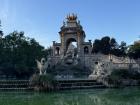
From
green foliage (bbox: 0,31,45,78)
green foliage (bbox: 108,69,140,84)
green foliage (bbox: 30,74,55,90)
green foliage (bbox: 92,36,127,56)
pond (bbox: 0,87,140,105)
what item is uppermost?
green foliage (bbox: 92,36,127,56)

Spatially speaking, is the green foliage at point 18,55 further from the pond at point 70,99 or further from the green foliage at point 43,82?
the pond at point 70,99

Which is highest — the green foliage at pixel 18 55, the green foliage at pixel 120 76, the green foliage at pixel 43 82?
the green foliage at pixel 18 55

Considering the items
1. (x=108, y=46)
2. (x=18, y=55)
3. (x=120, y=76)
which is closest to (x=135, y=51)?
(x=108, y=46)

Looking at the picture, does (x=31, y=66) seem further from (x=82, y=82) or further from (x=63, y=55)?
(x=82, y=82)

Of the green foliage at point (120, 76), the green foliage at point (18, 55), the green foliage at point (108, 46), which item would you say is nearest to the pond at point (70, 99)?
the green foliage at point (120, 76)

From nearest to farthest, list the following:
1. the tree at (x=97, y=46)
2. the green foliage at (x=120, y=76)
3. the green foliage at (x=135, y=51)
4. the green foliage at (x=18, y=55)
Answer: the green foliage at (x=120, y=76), the green foliage at (x=18, y=55), the green foliage at (x=135, y=51), the tree at (x=97, y=46)

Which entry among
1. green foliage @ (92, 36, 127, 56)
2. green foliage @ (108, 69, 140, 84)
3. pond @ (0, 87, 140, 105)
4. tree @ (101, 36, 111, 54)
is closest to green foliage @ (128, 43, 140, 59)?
green foliage @ (92, 36, 127, 56)

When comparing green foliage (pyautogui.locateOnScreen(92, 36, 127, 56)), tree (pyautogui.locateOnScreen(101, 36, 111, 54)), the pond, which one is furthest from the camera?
tree (pyautogui.locateOnScreen(101, 36, 111, 54))

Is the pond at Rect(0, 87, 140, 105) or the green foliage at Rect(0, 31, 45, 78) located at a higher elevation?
the green foliage at Rect(0, 31, 45, 78)

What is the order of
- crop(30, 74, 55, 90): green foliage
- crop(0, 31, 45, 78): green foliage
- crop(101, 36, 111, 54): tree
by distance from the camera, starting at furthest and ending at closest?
crop(101, 36, 111, 54): tree, crop(0, 31, 45, 78): green foliage, crop(30, 74, 55, 90): green foliage

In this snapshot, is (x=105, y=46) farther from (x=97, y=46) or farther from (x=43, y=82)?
(x=43, y=82)

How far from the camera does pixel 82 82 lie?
41.2 meters

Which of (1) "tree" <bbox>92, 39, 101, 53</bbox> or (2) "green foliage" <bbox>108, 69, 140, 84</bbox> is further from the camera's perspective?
(1) "tree" <bbox>92, 39, 101, 53</bbox>

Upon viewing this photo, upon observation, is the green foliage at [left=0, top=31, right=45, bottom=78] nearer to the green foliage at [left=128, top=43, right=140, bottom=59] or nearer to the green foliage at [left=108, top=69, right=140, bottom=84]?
the green foliage at [left=108, top=69, right=140, bottom=84]
